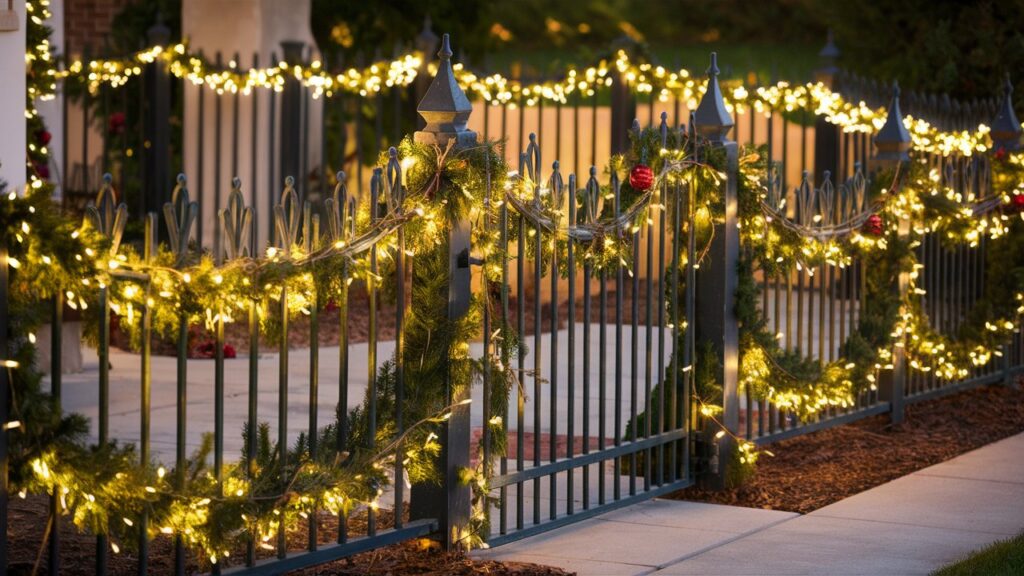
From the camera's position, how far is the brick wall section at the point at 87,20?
63.2ft

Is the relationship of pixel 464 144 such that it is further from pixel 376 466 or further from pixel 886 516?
pixel 886 516

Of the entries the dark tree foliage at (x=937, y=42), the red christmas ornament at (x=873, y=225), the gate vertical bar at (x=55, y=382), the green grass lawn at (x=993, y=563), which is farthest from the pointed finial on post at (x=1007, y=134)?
the gate vertical bar at (x=55, y=382)

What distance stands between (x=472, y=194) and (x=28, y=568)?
6.52 ft

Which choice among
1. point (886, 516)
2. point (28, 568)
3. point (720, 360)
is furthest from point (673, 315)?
point (28, 568)

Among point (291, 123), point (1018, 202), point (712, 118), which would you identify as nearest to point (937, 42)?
point (1018, 202)

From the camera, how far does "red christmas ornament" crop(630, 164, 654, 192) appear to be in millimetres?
6941

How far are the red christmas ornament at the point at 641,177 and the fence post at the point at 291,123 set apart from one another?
24.8ft

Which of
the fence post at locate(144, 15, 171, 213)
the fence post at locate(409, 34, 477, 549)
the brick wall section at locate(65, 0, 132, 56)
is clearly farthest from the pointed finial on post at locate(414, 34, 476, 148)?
the brick wall section at locate(65, 0, 132, 56)

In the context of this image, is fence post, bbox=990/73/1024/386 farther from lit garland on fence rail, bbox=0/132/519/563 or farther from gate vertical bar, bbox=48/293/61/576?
gate vertical bar, bbox=48/293/61/576

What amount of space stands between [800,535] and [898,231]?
3146 millimetres

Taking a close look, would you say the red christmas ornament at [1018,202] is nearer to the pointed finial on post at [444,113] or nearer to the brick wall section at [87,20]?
the pointed finial on post at [444,113]

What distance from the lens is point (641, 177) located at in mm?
6941

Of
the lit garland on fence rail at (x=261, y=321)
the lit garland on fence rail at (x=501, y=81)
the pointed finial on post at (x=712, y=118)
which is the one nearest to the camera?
the lit garland on fence rail at (x=261, y=321)

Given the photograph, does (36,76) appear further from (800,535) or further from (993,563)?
(993,563)
